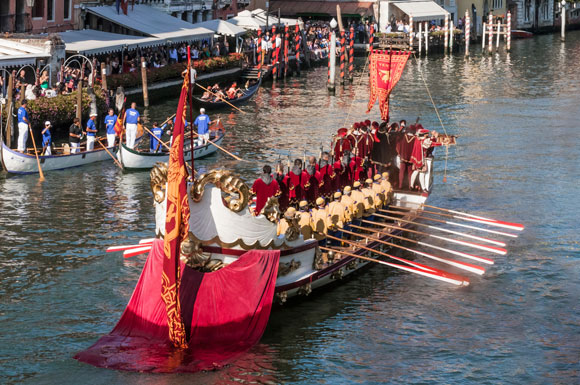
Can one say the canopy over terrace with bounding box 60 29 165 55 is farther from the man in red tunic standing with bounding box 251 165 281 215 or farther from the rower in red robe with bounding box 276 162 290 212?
the man in red tunic standing with bounding box 251 165 281 215

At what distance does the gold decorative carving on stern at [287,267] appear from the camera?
20.8 meters

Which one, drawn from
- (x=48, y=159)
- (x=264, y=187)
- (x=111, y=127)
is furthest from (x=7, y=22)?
(x=264, y=187)

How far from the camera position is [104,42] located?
52.4 meters

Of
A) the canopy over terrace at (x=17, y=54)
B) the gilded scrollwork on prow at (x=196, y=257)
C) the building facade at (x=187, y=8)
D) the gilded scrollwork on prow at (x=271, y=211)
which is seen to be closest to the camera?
the gilded scrollwork on prow at (x=196, y=257)

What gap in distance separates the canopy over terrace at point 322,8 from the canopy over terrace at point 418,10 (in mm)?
2353

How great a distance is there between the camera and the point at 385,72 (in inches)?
1319

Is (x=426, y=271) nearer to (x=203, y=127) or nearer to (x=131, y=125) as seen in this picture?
(x=131, y=125)

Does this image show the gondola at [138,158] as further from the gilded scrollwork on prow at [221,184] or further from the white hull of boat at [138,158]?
the gilded scrollwork on prow at [221,184]

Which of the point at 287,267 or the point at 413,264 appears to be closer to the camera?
the point at 287,267

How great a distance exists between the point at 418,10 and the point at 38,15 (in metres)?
43.0

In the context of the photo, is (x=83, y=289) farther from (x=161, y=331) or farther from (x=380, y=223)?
(x=380, y=223)

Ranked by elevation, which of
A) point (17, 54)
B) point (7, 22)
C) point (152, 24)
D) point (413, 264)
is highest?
point (152, 24)

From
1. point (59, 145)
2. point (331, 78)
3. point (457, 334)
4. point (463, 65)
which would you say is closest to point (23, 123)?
point (59, 145)

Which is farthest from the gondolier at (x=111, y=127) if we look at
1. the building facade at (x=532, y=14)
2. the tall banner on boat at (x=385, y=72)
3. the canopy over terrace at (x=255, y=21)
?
the building facade at (x=532, y=14)
